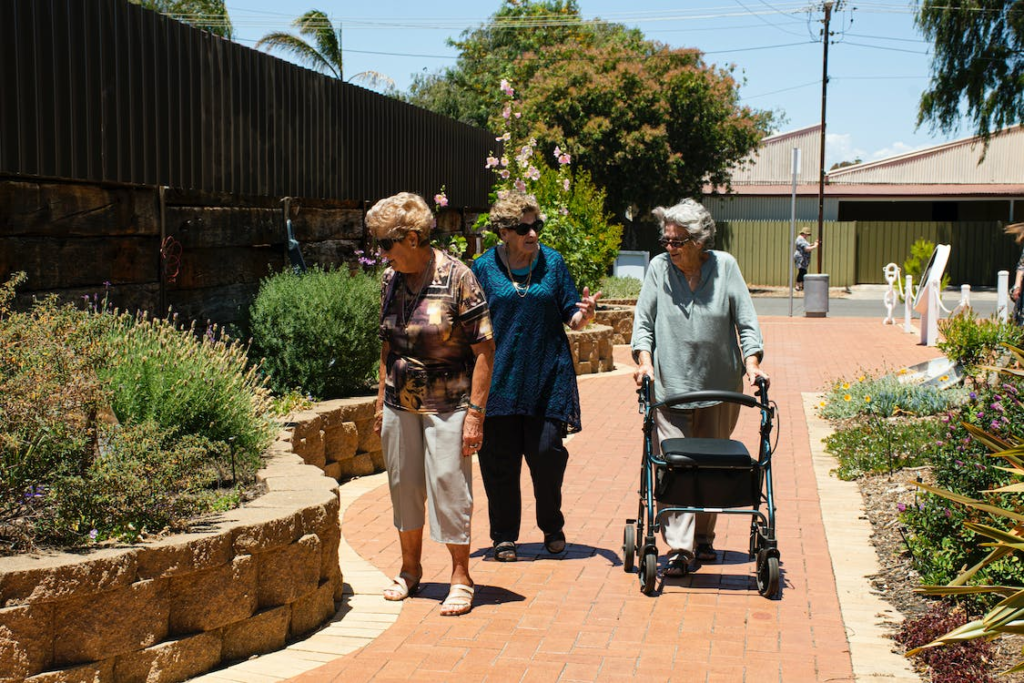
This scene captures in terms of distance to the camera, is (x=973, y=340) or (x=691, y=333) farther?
(x=973, y=340)

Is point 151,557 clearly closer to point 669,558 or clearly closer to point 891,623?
point 669,558

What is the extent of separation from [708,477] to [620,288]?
15796 mm

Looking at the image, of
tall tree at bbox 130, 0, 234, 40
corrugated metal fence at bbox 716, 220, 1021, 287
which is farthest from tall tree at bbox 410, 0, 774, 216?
tall tree at bbox 130, 0, 234, 40

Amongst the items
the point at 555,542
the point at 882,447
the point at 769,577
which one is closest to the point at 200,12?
the point at 882,447

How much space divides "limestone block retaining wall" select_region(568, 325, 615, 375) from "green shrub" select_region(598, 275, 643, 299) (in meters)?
5.31

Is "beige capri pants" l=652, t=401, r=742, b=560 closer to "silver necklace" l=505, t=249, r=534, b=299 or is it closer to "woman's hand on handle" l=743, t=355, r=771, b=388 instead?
"woman's hand on handle" l=743, t=355, r=771, b=388

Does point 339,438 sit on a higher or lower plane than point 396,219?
lower

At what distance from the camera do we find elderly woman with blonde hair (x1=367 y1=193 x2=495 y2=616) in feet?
17.1

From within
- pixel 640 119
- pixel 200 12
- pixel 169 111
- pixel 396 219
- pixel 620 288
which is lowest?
pixel 620 288

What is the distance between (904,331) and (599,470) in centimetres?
1319

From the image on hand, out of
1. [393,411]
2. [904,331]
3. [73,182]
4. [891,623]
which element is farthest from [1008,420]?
[904,331]

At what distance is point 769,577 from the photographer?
544 centimetres

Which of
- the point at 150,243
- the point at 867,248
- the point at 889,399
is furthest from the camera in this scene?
the point at 867,248

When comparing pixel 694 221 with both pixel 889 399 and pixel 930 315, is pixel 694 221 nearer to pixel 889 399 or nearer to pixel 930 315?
pixel 889 399
